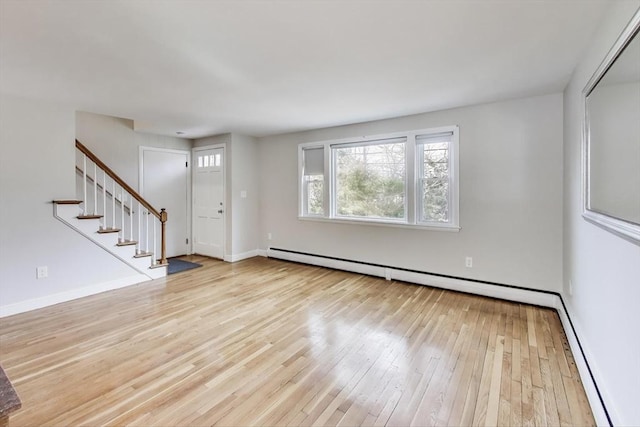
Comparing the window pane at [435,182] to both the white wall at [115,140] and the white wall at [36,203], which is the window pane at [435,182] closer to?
the white wall at [36,203]

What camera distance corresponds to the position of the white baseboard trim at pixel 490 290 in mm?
1863

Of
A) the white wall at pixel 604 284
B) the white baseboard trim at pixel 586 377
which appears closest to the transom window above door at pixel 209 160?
the white wall at pixel 604 284

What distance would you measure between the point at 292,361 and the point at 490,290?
8.55 feet

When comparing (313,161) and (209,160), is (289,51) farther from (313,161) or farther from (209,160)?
(209,160)

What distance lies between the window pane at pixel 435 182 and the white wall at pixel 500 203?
211 millimetres

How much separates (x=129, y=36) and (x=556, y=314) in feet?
14.6

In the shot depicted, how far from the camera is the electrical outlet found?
134 inches

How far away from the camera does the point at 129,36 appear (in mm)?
2074

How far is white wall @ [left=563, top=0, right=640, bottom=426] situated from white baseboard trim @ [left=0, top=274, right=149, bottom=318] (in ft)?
15.9

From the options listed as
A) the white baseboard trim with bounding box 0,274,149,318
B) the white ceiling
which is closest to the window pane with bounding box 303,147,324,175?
the white ceiling

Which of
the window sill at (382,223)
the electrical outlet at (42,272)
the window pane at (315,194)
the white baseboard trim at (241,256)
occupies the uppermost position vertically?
the window pane at (315,194)

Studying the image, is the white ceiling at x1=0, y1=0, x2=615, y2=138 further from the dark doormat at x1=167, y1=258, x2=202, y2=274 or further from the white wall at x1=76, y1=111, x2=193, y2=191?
the dark doormat at x1=167, y1=258, x2=202, y2=274

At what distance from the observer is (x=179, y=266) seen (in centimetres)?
514

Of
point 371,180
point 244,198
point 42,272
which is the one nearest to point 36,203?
point 42,272
